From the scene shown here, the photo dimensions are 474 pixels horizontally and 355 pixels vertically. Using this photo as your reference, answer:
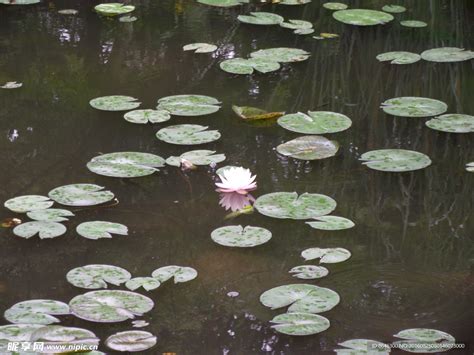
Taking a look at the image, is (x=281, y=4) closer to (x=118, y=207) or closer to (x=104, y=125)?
(x=104, y=125)

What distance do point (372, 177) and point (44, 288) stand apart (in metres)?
1.29

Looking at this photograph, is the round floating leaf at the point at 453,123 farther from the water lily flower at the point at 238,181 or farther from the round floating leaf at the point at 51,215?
the round floating leaf at the point at 51,215

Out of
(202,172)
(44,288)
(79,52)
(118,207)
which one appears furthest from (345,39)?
(44,288)

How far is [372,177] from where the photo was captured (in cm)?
312

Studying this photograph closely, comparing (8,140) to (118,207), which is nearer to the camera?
(118,207)

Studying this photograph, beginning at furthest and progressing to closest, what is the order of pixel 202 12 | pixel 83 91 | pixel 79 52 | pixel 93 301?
pixel 202 12 → pixel 79 52 → pixel 83 91 → pixel 93 301

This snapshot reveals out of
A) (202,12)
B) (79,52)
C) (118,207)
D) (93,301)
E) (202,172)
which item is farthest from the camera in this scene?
(202,12)

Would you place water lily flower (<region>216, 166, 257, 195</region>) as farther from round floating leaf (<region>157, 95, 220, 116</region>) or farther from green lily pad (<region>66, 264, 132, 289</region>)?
round floating leaf (<region>157, 95, 220, 116</region>)

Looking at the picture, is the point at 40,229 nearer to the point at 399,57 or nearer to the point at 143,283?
the point at 143,283

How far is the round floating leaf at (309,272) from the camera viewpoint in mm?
2494

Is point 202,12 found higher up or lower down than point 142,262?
higher up

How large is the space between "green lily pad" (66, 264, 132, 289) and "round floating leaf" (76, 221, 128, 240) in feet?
0.54

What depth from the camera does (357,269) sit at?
256 centimetres

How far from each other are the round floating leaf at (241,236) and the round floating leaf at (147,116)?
2.93 feet
